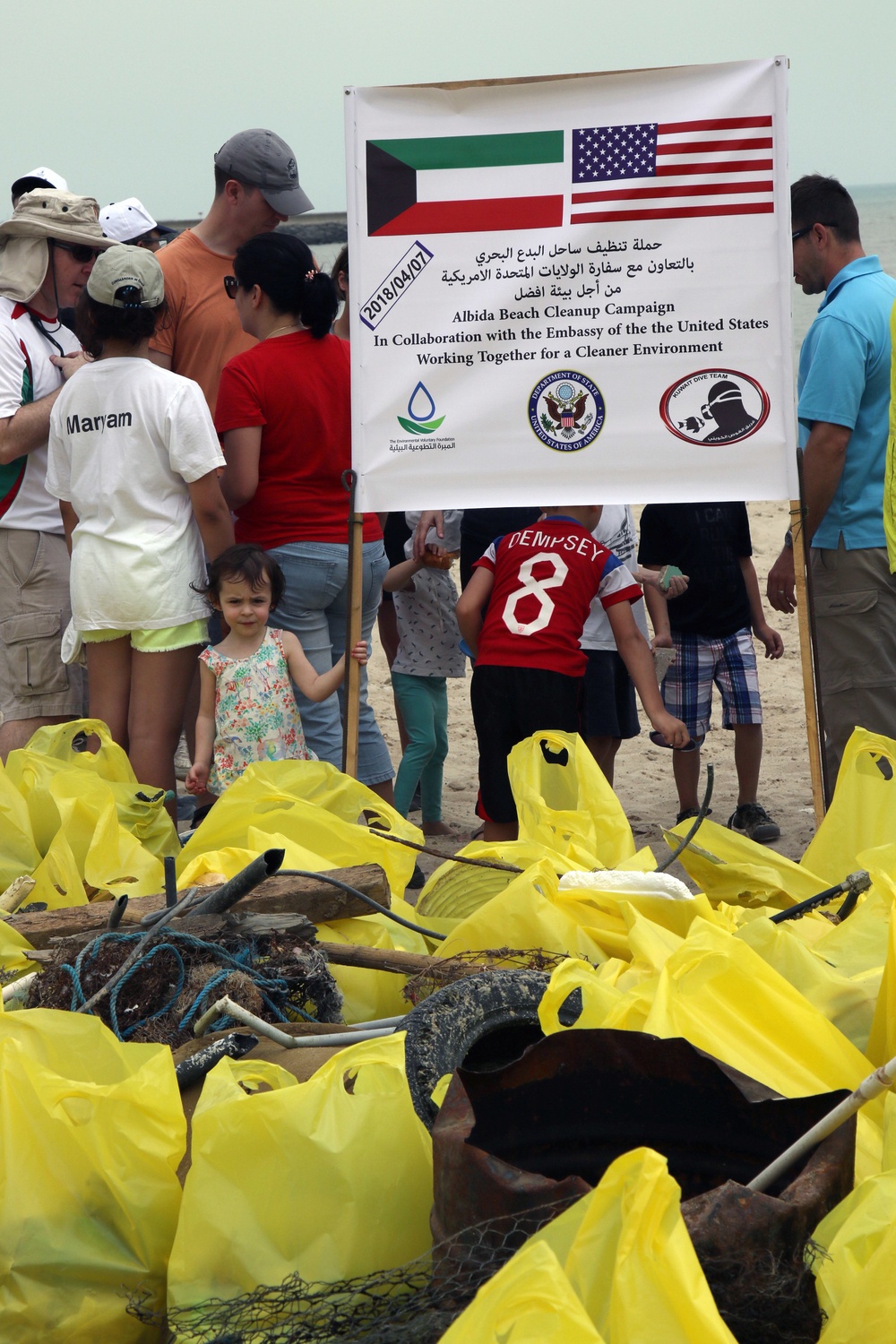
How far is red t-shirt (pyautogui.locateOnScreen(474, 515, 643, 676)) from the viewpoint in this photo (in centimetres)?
396

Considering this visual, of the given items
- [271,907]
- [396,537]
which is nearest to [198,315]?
[396,537]

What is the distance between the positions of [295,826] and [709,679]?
7.48 ft

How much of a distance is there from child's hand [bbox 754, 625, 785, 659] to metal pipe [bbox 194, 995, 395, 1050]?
311 cm

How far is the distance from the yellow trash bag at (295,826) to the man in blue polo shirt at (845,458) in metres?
1.85

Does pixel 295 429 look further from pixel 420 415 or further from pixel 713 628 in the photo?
pixel 713 628

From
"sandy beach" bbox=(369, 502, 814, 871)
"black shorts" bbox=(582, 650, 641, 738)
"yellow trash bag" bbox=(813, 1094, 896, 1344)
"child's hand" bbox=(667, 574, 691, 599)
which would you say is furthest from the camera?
"sandy beach" bbox=(369, 502, 814, 871)

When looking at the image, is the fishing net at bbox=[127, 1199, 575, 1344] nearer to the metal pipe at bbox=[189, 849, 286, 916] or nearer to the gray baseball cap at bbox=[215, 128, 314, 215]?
the metal pipe at bbox=[189, 849, 286, 916]

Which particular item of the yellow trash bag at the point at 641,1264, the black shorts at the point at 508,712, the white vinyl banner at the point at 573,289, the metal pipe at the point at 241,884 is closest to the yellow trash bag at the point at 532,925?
the metal pipe at the point at 241,884

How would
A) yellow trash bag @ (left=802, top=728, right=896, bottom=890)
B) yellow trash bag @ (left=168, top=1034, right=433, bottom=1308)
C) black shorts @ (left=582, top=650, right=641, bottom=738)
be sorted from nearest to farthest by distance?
yellow trash bag @ (left=168, top=1034, right=433, bottom=1308) → yellow trash bag @ (left=802, top=728, right=896, bottom=890) → black shorts @ (left=582, top=650, right=641, bottom=738)

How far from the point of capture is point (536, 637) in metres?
3.95

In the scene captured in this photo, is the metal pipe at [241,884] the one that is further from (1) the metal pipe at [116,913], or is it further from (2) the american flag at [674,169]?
(2) the american flag at [674,169]

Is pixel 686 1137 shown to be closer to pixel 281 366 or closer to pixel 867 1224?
pixel 867 1224

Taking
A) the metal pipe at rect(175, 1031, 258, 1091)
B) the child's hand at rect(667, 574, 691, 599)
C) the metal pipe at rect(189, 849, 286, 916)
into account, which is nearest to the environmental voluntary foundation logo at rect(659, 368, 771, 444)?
the child's hand at rect(667, 574, 691, 599)

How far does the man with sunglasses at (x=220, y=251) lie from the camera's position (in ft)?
14.1
